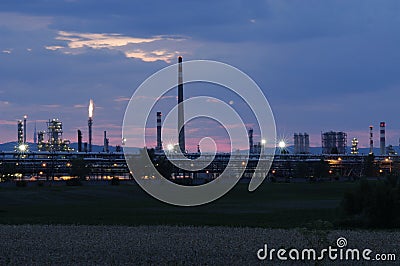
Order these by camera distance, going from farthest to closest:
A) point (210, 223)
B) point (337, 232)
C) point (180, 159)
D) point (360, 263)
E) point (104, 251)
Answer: point (180, 159)
point (210, 223)
point (337, 232)
point (104, 251)
point (360, 263)

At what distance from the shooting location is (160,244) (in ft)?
98.9

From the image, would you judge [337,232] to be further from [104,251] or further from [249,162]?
[249,162]

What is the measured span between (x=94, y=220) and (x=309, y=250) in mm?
23100

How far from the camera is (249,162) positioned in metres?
200

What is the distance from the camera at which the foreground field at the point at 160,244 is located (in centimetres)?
2520

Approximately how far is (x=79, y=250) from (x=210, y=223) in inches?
689

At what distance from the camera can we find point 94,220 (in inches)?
1833

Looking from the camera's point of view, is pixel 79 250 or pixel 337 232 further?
pixel 337 232

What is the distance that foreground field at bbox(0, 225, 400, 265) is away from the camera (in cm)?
2520

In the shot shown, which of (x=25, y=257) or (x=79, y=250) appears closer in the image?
(x=25, y=257)

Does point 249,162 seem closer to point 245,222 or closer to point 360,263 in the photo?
point 245,222

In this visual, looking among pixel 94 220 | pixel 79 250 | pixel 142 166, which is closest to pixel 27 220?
pixel 94 220

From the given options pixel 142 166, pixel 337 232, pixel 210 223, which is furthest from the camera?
pixel 142 166

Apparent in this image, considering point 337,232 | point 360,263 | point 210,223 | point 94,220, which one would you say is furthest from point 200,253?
point 94,220
